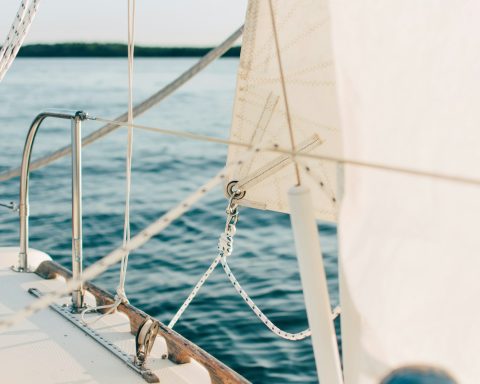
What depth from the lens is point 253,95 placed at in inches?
78.2

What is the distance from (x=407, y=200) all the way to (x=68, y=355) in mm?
1427

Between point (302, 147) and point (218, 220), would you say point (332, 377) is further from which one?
point (218, 220)

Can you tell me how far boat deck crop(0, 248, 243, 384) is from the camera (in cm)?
222

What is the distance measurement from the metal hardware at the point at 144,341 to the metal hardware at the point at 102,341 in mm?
22

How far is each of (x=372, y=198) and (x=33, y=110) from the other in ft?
63.6

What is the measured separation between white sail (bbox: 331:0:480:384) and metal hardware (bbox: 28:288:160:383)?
3.50 feet

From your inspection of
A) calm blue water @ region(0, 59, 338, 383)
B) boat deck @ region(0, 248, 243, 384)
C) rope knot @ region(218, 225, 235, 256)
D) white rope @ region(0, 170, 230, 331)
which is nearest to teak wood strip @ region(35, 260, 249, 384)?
boat deck @ region(0, 248, 243, 384)

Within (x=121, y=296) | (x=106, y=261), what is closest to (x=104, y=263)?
(x=106, y=261)

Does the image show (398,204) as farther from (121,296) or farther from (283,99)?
(121,296)

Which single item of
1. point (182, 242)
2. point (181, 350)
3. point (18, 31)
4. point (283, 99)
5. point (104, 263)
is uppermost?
point (18, 31)

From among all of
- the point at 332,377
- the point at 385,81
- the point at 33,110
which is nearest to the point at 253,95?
the point at 385,81

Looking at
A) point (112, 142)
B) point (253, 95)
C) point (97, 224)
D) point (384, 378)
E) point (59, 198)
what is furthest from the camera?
point (112, 142)

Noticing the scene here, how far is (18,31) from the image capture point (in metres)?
3.15

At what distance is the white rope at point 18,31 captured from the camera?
3041 millimetres
